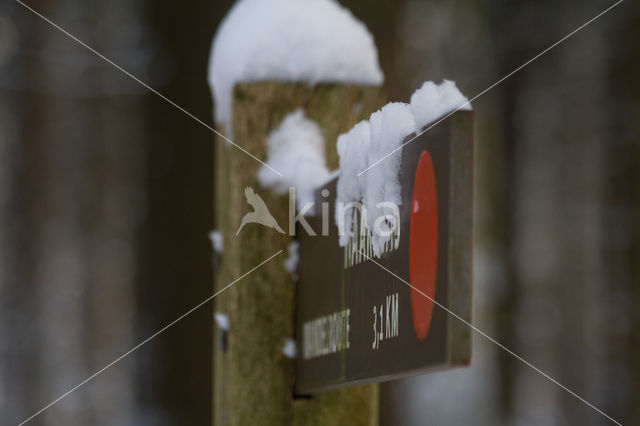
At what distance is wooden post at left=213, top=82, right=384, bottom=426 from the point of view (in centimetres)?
82

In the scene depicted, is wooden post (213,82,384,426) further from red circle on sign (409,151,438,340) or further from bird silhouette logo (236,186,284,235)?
red circle on sign (409,151,438,340)

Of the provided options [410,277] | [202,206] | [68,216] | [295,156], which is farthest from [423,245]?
[68,216]

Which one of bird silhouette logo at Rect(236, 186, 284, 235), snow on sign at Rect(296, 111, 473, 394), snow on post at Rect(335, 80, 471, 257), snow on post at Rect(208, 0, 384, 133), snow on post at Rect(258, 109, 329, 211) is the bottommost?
snow on sign at Rect(296, 111, 473, 394)

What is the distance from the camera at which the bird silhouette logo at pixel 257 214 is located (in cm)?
82

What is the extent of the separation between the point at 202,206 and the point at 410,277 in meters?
2.05

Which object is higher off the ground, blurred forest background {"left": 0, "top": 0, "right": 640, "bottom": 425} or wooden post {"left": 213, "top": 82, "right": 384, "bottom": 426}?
blurred forest background {"left": 0, "top": 0, "right": 640, "bottom": 425}

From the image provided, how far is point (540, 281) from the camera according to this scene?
3.55 m

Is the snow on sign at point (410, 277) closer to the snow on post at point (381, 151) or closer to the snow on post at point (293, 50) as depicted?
the snow on post at point (381, 151)

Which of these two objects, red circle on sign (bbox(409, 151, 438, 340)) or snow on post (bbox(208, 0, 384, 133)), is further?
snow on post (bbox(208, 0, 384, 133))

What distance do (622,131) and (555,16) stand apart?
1.97ft

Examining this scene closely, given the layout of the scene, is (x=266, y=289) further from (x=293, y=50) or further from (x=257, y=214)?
(x=293, y=50)

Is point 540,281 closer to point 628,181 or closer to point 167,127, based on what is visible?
point 628,181

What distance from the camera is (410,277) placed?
0.48m

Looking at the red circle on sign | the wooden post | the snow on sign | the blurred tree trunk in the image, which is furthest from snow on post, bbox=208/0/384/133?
the blurred tree trunk
